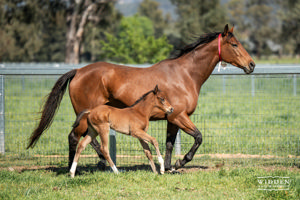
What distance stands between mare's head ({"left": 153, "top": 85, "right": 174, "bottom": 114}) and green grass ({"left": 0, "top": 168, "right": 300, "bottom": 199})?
1.07m

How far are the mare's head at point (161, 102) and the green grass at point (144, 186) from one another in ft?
3.50

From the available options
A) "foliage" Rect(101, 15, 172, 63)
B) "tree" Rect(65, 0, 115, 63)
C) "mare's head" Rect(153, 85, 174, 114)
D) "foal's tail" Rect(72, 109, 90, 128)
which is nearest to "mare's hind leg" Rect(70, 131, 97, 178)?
"foal's tail" Rect(72, 109, 90, 128)

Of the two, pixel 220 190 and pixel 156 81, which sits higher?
pixel 156 81

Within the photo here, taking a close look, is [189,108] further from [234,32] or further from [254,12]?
[254,12]

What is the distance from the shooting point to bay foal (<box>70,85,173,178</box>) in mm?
5871

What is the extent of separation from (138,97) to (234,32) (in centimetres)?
228

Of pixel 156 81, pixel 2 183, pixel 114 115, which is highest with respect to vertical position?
pixel 156 81

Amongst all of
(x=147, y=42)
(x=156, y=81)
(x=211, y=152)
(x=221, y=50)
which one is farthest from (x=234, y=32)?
(x=147, y=42)

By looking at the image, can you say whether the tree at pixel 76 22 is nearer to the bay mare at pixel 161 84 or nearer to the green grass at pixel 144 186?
the bay mare at pixel 161 84

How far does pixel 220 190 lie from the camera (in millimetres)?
5223

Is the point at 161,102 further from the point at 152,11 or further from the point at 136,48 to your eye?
the point at 152,11

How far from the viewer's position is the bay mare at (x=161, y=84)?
6.27m

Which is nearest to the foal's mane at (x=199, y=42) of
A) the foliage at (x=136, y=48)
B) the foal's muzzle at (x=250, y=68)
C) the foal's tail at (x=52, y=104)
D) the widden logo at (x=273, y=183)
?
the foal's muzzle at (x=250, y=68)

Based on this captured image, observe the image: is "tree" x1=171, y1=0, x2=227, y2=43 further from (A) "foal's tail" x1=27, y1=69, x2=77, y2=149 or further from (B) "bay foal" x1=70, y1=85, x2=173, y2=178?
(B) "bay foal" x1=70, y1=85, x2=173, y2=178
